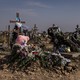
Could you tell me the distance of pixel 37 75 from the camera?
7539 mm

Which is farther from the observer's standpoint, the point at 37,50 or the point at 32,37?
the point at 32,37

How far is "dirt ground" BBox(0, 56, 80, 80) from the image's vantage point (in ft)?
24.3

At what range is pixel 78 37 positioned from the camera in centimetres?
1224

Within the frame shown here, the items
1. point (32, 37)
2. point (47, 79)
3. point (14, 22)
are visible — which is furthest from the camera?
point (32, 37)

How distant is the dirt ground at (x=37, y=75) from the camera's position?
741cm

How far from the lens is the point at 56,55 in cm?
838

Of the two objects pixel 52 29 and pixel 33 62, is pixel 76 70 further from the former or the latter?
pixel 52 29

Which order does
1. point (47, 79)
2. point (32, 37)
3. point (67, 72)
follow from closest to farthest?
point (47, 79) → point (67, 72) → point (32, 37)

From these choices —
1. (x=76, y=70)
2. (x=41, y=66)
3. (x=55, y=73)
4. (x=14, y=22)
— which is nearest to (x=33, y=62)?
(x=41, y=66)

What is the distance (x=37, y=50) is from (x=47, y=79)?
5.13 feet

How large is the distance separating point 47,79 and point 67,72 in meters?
0.85

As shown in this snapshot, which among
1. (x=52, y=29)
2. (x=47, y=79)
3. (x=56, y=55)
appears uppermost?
(x=52, y=29)

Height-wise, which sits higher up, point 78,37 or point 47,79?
point 78,37

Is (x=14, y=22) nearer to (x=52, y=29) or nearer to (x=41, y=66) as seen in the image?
(x=52, y=29)
